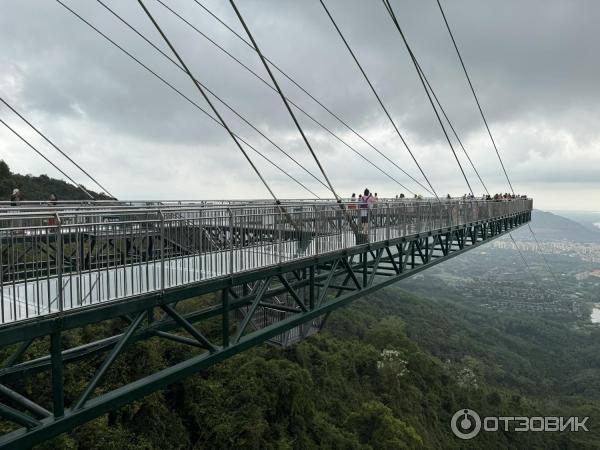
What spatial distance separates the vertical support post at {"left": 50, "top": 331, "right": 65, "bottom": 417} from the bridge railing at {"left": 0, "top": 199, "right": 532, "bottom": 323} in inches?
15.4

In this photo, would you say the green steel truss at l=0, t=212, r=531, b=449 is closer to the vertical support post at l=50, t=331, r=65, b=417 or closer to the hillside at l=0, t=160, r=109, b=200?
the vertical support post at l=50, t=331, r=65, b=417

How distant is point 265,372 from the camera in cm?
2119

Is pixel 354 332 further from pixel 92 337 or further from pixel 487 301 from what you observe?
pixel 487 301

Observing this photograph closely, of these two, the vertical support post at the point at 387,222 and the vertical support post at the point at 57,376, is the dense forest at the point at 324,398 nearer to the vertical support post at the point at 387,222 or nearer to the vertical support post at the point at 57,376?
the vertical support post at the point at 57,376

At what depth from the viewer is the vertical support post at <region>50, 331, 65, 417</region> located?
434 cm

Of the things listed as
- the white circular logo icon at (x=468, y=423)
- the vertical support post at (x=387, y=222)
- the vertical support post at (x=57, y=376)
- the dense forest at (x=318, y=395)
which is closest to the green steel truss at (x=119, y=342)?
the vertical support post at (x=57, y=376)

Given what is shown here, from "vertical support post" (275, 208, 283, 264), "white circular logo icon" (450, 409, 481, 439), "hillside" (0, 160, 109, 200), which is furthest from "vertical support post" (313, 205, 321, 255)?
"white circular logo icon" (450, 409, 481, 439)

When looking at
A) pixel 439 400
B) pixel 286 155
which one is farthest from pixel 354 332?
pixel 286 155

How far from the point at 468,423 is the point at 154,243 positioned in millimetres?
44867

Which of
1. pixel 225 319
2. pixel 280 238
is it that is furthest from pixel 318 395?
pixel 225 319

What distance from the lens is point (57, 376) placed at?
4383 millimetres

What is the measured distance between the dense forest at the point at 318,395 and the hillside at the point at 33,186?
0.76 feet

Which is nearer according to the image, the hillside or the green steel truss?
the green steel truss

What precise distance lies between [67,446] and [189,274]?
27.1 feet
